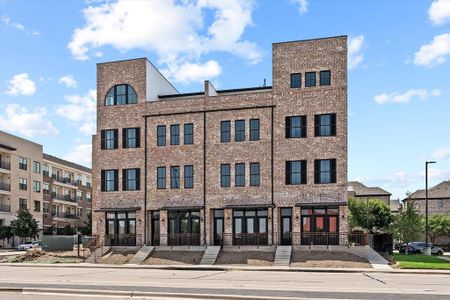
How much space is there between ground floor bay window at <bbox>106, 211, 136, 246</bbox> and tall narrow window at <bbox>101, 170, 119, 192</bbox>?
2052 millimetres

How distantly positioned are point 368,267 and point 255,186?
1069 cm

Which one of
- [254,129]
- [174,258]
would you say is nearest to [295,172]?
[254,129]

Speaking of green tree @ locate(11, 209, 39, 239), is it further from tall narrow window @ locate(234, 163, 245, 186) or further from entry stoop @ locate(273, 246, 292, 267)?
entry stoop @ locate(273, 246, 292, 267)

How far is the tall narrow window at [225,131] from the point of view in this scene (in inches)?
1575

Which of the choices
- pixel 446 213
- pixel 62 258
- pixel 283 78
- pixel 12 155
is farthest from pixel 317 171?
pixel 446 213

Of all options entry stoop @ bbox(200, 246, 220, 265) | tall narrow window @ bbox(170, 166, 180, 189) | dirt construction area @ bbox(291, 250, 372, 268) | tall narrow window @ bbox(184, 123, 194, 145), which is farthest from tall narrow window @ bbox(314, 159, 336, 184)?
tall narrow window @ bbox(170, 166, 180, 189)

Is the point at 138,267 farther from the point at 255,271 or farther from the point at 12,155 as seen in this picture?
the point at 12,155

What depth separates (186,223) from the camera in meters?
40.5

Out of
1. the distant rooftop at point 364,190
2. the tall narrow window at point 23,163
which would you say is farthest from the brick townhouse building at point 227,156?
the distant rooftop at point 364,190

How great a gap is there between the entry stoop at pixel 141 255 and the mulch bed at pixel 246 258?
5.58 metres

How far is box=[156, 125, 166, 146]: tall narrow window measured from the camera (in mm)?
41659

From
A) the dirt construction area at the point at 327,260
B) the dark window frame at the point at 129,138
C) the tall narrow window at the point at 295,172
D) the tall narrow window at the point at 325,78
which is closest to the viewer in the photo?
the dirt construction area at the point at 327,260

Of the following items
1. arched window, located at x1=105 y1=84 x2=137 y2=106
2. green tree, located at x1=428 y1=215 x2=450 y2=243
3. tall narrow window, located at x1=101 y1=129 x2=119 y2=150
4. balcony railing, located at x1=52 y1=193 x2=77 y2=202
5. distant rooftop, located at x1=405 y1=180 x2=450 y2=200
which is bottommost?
green tree, located at x1=428 y1=215 x2=450 y2=243

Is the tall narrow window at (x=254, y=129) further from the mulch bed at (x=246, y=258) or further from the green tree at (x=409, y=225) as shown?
the green tree at (x=409, y=225)
